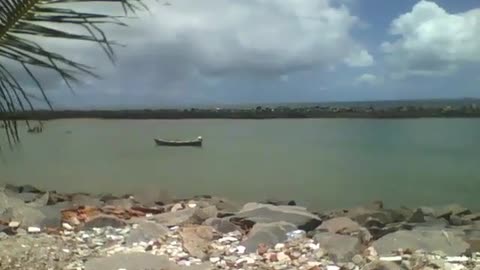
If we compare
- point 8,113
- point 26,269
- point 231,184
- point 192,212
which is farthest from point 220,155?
point 8,113

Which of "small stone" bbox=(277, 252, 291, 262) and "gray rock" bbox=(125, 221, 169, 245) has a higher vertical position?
"gray rock" bbox=(125, 221, 169, 245)

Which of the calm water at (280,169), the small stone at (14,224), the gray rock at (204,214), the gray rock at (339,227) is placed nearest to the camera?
the small stone at (14,224)

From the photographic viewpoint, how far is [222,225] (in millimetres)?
8203

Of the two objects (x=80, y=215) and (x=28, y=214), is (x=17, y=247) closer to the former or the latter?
(x=28, y=214)

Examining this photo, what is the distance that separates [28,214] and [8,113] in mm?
7360

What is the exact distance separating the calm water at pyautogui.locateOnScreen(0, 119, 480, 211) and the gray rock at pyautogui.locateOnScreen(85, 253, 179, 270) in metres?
5.98

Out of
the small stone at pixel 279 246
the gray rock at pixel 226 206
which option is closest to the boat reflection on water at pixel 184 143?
the gray rock at pixel 226 206

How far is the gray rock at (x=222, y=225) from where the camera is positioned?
8109 millimetres

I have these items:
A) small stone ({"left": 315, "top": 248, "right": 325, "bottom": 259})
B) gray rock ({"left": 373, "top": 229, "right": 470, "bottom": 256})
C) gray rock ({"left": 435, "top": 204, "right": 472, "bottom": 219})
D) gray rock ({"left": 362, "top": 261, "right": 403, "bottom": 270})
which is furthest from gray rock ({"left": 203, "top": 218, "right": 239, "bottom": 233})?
gray rock ({"left": 435, "top": 204, "right": 472, "bottom": 219})

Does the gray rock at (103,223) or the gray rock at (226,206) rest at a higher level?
the gray rock at (103,223)

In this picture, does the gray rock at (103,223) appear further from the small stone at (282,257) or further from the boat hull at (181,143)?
the boat hull at (181,143)

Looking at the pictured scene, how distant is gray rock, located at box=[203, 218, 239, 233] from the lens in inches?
319

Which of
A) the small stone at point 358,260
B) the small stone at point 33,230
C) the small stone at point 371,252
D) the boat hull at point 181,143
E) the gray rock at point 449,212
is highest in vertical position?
the small stone at point 358,260

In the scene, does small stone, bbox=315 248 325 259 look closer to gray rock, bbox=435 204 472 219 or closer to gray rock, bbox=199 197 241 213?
gray rock, bbox=199 197 241 213
